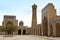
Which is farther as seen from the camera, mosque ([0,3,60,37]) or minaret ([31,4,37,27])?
minaret ([31,4,37,27])

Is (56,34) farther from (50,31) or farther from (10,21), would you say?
(10,21)

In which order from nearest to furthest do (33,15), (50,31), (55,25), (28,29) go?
(55,25)
(50,31)
(33,15)
(28,29)

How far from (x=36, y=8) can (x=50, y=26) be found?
1902cm

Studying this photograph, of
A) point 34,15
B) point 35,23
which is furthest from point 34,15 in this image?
point 35,23

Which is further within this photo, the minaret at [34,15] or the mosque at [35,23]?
the minaret at [34,15]

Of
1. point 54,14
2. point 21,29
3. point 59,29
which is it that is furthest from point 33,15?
point 59,29

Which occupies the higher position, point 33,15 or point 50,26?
point 33,15

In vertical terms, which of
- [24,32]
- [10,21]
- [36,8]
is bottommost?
[24,32]

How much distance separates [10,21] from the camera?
45500 millimetres

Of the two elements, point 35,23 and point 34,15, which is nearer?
point 35,23

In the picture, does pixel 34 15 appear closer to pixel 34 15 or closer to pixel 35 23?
pixel 34 15

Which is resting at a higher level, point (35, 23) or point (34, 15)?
point (34, 15)

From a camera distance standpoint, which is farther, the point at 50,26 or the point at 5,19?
the point at 5,19

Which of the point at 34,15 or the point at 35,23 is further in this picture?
the point at 34,15
